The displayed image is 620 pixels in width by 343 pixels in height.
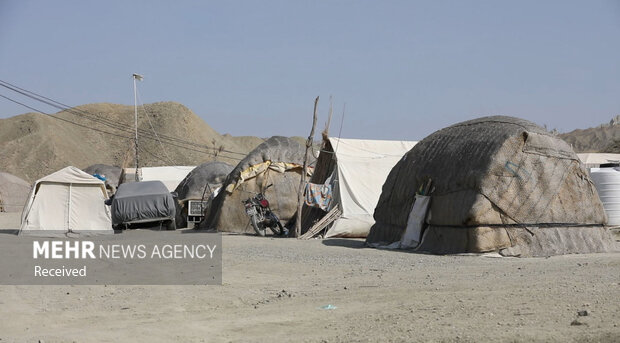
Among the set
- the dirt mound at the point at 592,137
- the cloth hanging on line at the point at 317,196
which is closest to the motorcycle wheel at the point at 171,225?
the cloth hanging on line at the point at 317,196

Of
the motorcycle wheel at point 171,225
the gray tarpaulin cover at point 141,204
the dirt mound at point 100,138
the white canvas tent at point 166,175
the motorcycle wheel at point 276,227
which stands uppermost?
the dirt mound at point 100,138

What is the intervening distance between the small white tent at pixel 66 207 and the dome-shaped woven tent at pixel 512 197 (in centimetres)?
1090

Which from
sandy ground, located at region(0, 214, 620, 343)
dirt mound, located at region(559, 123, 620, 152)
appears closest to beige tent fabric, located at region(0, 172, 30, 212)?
sandy ground, located at region(0, 214, 620, 343)

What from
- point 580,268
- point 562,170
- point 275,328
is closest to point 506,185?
point 562,170

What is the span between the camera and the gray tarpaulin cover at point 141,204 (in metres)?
24.7

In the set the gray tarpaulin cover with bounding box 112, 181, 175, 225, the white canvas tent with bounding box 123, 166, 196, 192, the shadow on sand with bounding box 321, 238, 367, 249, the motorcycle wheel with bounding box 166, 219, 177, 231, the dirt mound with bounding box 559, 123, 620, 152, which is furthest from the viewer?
the dirt mound with bounding box 559, 123, 620, 152

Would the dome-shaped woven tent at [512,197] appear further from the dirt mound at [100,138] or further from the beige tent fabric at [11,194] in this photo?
the dirt mound at [100,138]

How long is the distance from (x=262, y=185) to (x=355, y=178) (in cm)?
399

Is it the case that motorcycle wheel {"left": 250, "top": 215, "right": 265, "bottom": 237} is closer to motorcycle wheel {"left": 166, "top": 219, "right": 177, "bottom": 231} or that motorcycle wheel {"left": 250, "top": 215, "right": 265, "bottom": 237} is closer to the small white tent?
the small white tent

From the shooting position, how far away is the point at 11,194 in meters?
43.7

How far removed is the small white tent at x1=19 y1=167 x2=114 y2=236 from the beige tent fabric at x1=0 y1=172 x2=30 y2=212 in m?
22.7

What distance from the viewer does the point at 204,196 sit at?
1164 inches

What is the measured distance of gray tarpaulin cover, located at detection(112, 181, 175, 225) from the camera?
24.7m

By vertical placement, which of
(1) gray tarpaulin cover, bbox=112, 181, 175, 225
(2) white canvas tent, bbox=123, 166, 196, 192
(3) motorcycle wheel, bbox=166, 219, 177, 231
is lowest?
(3) motorcycle wheel, bbox=166, 219, 177, 231
